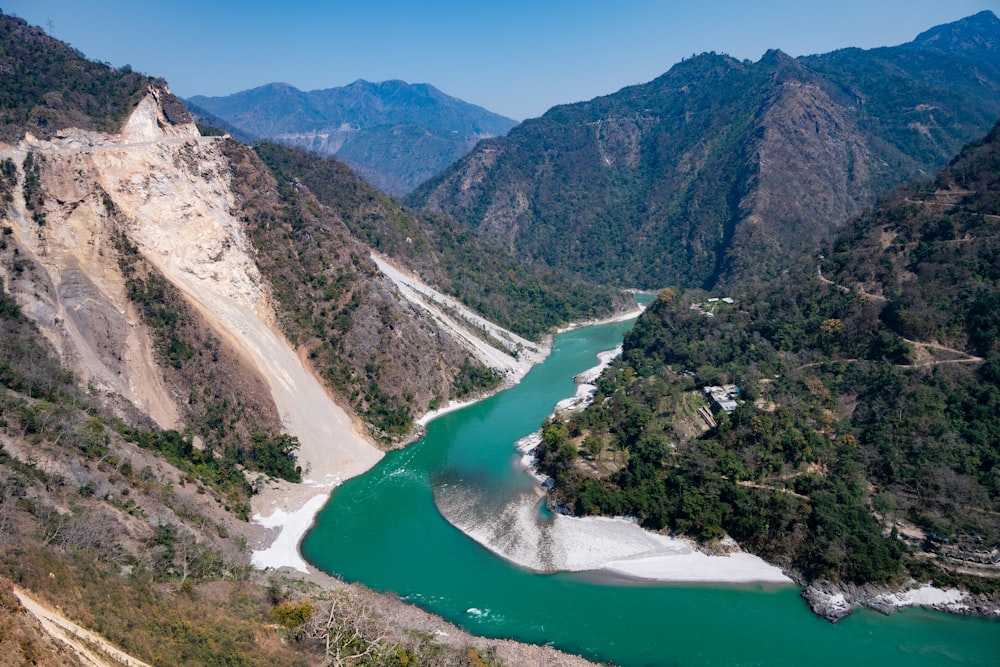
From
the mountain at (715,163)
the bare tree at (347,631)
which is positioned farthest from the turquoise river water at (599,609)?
the mountain at (715,163)

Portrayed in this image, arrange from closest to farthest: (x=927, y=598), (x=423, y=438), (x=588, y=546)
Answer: (x=927, y=598), (x=588, y=546), (x=423, y=438)

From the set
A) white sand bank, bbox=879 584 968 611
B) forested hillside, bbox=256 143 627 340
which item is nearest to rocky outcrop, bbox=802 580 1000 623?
white sand bank, bbox=879 584 968 611

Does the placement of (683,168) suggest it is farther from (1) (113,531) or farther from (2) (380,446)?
(1) (113,531)

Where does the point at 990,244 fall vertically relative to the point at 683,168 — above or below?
below

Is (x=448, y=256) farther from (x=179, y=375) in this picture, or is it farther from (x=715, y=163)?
(x=715, y=163)

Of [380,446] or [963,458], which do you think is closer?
[963,458]

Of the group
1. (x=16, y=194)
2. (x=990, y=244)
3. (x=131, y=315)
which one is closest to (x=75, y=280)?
(x=131, y=315)

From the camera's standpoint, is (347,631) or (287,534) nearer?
(347,631)

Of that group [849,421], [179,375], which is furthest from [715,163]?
[179,375]

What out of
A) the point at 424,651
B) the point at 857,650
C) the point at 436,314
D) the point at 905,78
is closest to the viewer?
the point at 424,651
